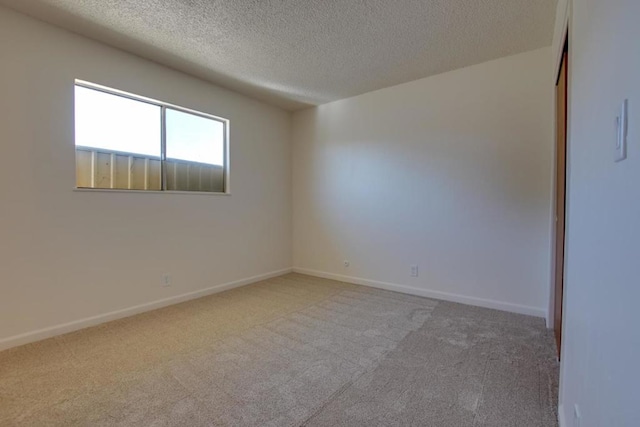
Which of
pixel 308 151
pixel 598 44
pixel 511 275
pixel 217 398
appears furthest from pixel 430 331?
pixel 308 151

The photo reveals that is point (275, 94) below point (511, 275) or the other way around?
the other way around

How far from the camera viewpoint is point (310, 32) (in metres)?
2.63

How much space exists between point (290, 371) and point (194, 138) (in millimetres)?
2884

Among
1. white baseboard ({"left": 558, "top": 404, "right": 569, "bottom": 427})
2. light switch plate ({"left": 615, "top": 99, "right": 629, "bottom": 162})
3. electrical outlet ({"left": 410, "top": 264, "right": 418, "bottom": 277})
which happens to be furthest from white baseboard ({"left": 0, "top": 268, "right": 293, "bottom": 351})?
light switch plate ({"left": 615, "top": 99, "right": 629, "bottom": 162})

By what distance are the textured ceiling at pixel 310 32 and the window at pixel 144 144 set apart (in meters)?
0.50

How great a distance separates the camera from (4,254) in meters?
2.32

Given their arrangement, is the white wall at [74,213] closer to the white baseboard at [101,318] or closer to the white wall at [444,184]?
the white baseboard at [101,318]

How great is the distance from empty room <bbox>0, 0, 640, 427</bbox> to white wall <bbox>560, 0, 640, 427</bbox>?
0.01 metres

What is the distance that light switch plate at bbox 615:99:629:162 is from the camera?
0.68 meters

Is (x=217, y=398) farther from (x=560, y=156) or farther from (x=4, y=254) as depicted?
(x=560, y=156)

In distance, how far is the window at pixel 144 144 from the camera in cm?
279

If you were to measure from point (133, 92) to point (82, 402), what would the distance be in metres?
2.68

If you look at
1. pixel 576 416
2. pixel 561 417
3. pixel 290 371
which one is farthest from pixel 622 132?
pixel 290 371

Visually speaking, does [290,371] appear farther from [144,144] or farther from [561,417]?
[144,144]
